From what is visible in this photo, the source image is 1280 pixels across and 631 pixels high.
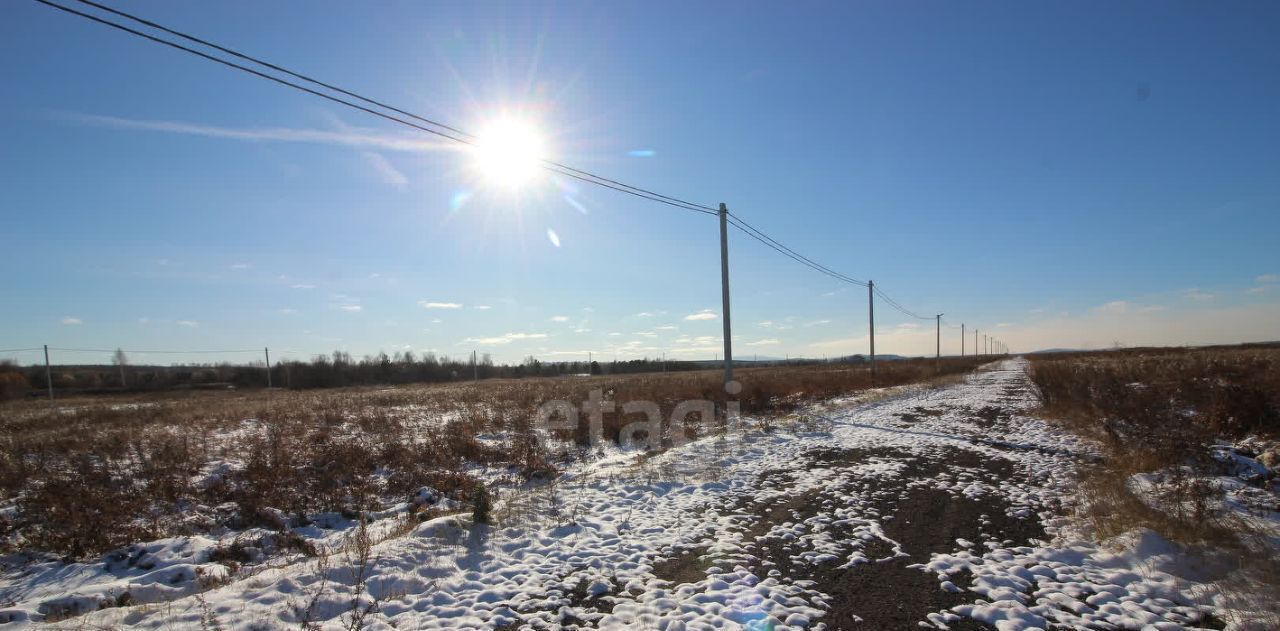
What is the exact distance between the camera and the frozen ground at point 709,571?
15.0ft

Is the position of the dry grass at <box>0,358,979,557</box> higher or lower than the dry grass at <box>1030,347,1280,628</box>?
lower

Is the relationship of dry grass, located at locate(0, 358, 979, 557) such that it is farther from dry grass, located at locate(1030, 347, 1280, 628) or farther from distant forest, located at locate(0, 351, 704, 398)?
distant forest, located at locate(0, 351, 704, 398)

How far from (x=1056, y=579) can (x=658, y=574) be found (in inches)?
159

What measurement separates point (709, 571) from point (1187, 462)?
839cm

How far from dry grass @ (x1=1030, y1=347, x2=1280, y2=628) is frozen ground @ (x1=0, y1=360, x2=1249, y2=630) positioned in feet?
1.08

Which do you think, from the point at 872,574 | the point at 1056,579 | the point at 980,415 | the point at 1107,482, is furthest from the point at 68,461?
the point at 980,415

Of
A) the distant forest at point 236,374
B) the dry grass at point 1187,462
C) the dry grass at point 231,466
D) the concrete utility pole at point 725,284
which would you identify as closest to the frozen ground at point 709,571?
the dry grass at point 1187,462

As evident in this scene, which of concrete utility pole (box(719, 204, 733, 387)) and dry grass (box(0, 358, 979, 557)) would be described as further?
concrete utility pole (box(719, 204, 733, 387))

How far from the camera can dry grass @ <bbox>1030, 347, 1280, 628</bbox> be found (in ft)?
15.9

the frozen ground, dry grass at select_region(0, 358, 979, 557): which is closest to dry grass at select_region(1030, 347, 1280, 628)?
the frozen ground

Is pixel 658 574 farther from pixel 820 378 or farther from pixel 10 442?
pixel 820 378

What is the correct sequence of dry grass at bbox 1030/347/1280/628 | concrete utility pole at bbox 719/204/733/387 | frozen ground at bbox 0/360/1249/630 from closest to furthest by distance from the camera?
frozen ground at bbox 0/360/1249/630 < dry grass at bbox 1030/347/1280/628 < concrete utility pole at bbox 719/204/733/387

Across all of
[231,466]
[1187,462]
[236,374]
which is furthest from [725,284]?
[236,374]

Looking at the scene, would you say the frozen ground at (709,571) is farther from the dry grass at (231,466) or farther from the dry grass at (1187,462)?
the dry grass at (231,466)
